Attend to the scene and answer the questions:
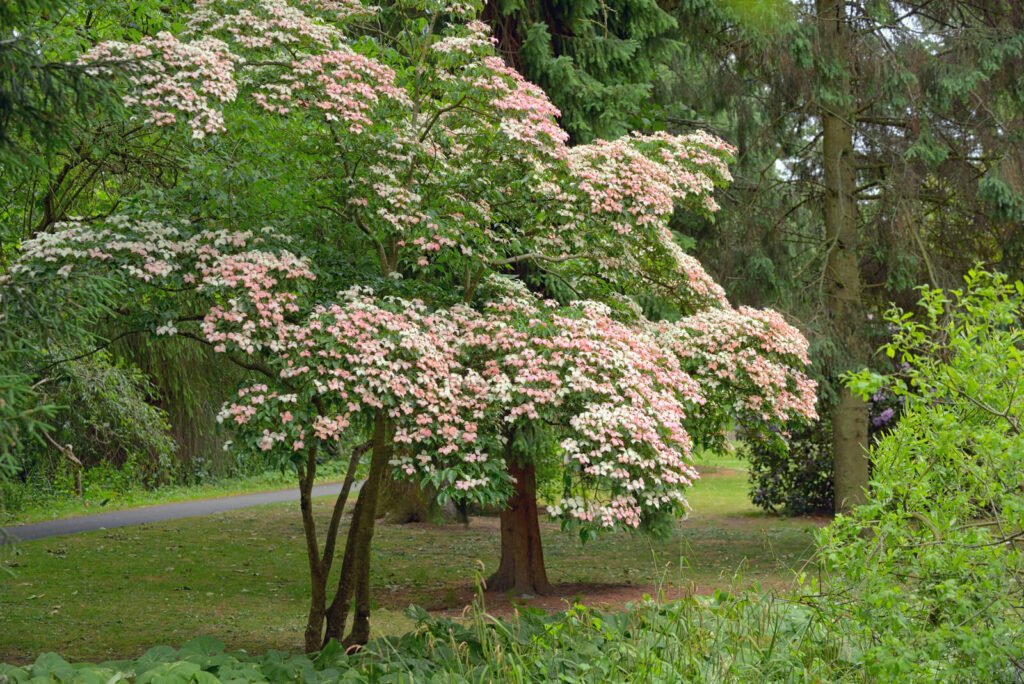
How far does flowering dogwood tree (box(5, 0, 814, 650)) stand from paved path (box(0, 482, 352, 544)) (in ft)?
21.1

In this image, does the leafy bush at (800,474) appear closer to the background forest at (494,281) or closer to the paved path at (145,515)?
the background forest at (494,281)

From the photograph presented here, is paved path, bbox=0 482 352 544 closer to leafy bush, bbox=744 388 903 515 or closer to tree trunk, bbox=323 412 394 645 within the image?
tree trunk, bbox=323 412 394 645

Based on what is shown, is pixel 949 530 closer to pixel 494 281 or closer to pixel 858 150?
pixel 494 281

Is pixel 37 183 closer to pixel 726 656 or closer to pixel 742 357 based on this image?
pixel 742 357

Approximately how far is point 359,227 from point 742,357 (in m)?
3.21

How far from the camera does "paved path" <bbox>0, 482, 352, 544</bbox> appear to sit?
15.3m

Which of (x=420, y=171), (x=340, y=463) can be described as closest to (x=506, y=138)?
(x=420, y=171)

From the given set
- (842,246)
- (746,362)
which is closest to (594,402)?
(746,362)

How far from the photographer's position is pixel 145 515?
56.7 ft

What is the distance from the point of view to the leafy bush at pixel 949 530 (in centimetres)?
422

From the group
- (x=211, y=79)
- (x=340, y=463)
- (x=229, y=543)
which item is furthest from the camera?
(x=340, y=463)

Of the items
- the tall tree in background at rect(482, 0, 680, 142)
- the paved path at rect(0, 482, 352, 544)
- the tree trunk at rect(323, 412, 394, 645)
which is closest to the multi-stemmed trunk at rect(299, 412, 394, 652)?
the tree trunk at rect(323, 412, 394, 645)

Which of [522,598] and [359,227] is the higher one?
[359,227]

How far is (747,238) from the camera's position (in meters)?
13.2
